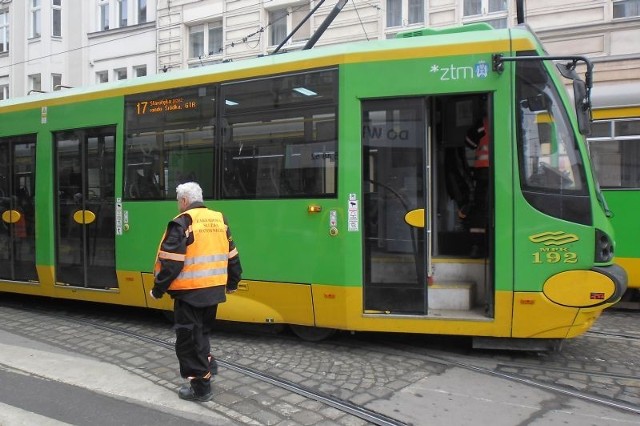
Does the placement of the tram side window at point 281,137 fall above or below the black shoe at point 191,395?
above

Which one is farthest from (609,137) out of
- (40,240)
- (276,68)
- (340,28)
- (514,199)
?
(340,28)

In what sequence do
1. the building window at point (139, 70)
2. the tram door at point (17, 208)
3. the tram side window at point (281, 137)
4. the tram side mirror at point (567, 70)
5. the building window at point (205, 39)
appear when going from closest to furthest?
the tram side mirror at point (567, 70) → the tram side window at point (281, 137) → the tram door at point (17, 208) → the building window at point (205, 39) → the building window at point (139, 70)

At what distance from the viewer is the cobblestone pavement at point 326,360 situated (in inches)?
172

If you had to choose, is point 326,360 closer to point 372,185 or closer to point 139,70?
point 372,185

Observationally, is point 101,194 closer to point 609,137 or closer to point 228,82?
point 228,82

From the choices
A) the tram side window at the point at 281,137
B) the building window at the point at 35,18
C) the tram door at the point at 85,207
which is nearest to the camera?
the tram side window at the point at 281,137

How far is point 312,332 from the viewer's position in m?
5.93

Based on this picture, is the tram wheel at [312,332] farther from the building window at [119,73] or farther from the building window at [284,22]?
the building window at [119,73]

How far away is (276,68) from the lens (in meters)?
5.69

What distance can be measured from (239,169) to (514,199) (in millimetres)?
2718

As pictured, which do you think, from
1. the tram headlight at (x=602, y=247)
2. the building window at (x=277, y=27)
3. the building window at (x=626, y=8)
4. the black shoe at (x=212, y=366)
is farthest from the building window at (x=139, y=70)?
the tram headlight at (x=602, y=247)

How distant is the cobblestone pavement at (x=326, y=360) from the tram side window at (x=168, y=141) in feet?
5.44

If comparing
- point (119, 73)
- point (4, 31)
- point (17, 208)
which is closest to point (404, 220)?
point (17, 208)

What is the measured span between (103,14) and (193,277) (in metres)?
22.4
